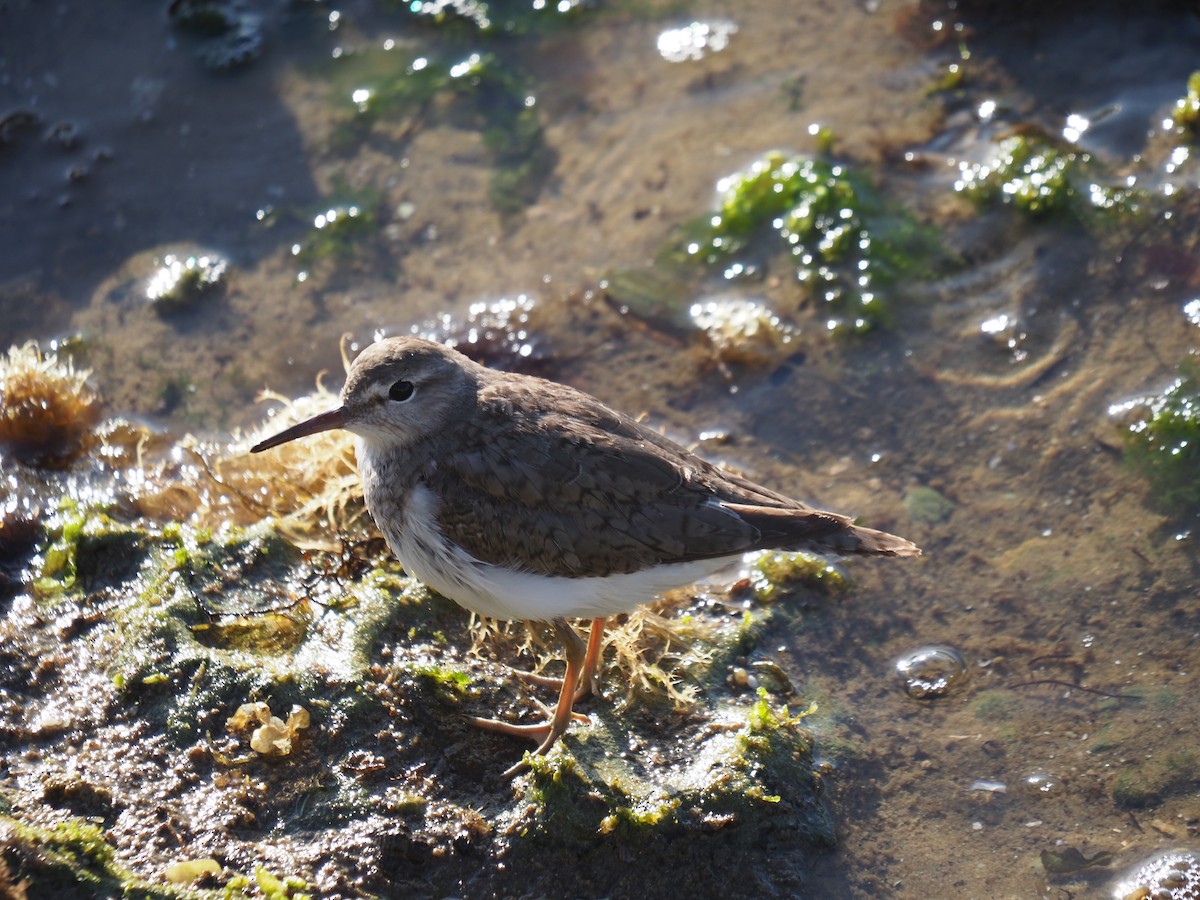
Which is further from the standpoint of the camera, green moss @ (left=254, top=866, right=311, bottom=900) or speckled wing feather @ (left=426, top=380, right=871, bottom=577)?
speckled wing feather @ (left=426, top=380, right=871, bottom=577)

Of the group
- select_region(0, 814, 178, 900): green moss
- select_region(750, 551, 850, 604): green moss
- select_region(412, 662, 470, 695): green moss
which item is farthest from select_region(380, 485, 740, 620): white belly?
select_region(0, 814, 178, 900): green moss

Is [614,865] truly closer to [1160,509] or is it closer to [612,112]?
[1160,509]

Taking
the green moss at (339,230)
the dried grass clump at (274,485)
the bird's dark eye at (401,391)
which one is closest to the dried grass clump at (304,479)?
the dried grass clump at (274,485)

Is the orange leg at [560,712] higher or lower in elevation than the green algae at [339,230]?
lower

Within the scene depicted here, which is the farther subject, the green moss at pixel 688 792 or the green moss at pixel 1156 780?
the green moss at pixel 1156 780

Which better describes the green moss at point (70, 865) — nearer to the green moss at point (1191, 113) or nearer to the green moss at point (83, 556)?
the green moss at point (83, 556)

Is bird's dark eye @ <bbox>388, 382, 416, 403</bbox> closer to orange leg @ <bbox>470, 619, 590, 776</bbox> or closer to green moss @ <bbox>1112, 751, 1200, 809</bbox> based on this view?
orange leg @ <bbox>470, 619, 590, 776</bbox>

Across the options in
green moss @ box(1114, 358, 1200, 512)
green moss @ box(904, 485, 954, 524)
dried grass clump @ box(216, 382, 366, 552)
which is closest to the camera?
dried grass clump @ box(216, 382, 366, 552)
